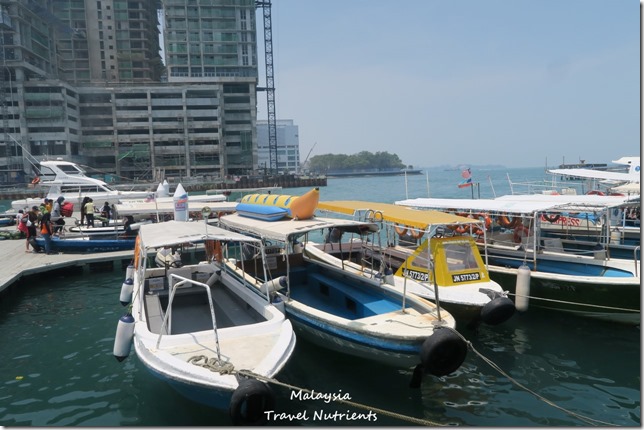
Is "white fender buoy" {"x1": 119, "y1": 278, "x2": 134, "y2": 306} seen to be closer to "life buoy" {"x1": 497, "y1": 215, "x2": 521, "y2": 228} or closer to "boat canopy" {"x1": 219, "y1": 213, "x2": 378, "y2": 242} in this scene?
"boat canopy" {"x1": 219, "y1": 213, "x2": 378, "y2": 242}

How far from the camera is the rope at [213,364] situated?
20.7 ft

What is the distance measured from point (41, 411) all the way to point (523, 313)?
10.9 meters

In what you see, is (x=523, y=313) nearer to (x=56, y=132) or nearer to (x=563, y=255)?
(x=563, y=255)

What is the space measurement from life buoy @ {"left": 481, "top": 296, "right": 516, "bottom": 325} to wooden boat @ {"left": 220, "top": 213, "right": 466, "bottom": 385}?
1360 millimetres

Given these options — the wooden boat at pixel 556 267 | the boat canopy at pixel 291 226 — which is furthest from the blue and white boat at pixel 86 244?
the wooden boat at pixel 556 267

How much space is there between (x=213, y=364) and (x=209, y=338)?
1004 millimetres

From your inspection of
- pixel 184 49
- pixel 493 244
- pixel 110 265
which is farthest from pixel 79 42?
pixel 493 244

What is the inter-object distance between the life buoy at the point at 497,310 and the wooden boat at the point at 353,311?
136 cm

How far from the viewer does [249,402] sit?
19.1ft

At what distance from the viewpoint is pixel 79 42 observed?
102 metres

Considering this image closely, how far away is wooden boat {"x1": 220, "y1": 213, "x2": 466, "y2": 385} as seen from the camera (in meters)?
7.55

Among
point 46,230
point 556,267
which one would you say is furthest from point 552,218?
point 46,230

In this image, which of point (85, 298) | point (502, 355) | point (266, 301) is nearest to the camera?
point (266, 301)

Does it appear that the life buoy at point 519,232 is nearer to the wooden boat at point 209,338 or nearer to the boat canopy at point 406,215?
the boat canopy at point 406,215
